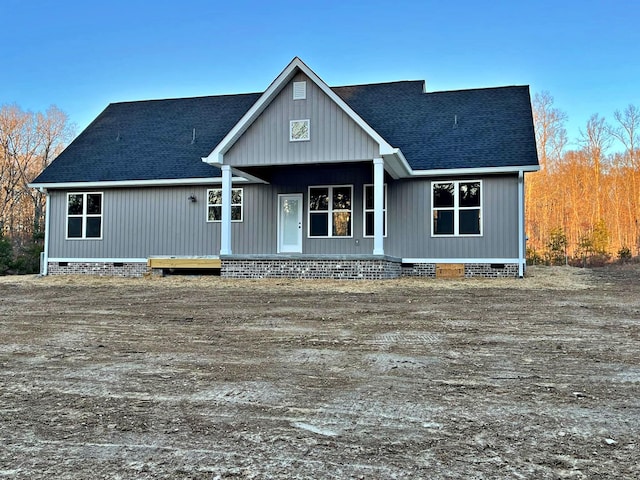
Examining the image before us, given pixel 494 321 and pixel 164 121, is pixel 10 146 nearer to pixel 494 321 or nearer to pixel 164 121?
pixel 164 121

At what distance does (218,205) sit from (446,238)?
6619 millimetres

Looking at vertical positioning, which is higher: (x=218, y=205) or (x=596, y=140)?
(x=596, y=140)

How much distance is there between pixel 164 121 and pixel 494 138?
11.0 meters

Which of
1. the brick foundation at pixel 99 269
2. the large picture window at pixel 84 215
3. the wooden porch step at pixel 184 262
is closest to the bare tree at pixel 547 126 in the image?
the wooden porch step at pixel 184 262

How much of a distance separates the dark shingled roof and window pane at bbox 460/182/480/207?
25.0 inches

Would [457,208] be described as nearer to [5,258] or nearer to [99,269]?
[99,269]

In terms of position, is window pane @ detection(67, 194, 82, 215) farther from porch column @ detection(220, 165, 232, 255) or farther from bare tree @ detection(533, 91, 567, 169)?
bare tree @ detection(533, 91, 567, 169)

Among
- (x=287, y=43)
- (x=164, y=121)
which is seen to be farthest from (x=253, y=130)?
(x=287, y=43)

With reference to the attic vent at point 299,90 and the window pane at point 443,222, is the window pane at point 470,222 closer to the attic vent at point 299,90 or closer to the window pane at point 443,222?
the window pane at point 443,222

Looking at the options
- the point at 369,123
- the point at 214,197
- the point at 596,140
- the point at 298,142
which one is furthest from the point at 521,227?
the point at 596,140

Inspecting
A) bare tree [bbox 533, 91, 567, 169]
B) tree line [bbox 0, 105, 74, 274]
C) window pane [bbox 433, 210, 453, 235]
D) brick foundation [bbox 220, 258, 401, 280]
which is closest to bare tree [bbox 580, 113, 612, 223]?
bare tree [bbox 533, 91, 567, 169]

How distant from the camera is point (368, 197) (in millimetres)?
15227

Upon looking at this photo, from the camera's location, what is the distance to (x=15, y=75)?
37000 mm

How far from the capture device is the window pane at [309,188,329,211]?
616 inches
